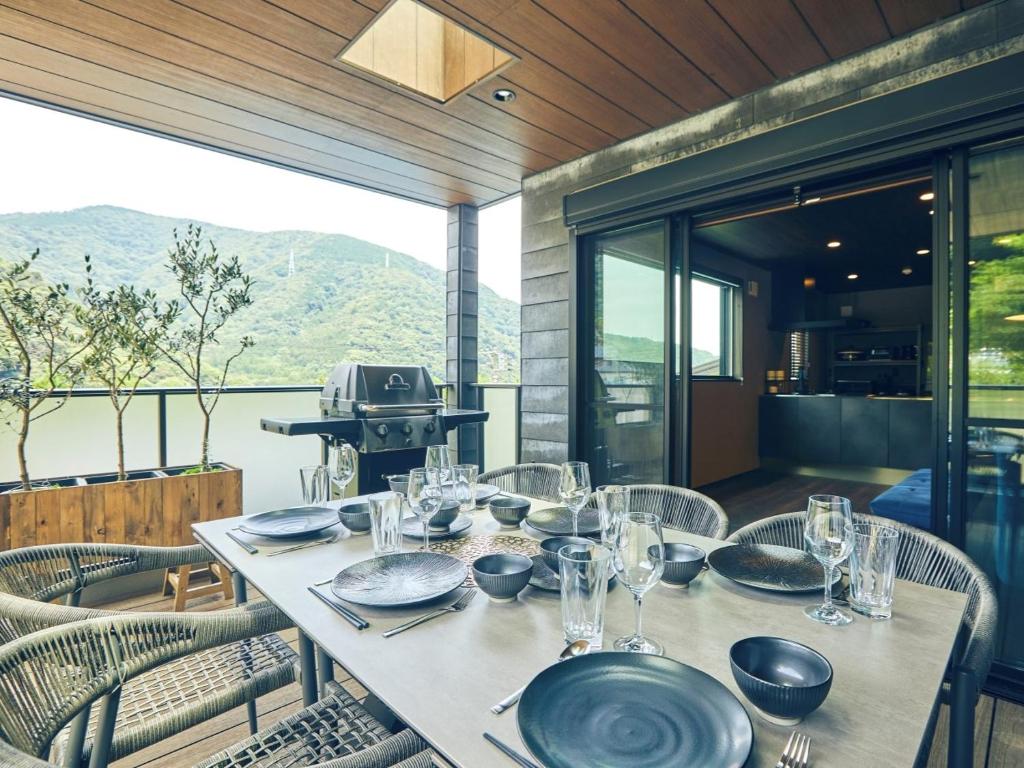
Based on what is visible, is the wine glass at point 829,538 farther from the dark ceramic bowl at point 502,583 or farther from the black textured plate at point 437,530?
the black textured plate at point 437,530

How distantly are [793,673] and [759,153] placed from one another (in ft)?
7.99

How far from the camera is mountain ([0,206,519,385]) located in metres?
4.57

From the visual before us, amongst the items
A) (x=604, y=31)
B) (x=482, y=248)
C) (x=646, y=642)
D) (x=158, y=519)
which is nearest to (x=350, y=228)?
(x=482, y=248)

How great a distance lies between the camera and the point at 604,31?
2133 mm

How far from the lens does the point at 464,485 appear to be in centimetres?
161

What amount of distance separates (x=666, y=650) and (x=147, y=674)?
4.38 feet

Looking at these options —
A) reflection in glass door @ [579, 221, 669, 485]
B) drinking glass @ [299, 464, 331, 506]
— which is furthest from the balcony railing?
drinking glass @ [299, 464, 331, 506]

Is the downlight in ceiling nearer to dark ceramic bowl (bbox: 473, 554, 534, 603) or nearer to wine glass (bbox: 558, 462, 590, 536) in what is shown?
wine glass (bbox: 558, 462, 590, 536)

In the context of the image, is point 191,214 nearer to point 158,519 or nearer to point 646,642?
point 158,519

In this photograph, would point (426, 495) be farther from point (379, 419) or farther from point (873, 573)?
point (379, 419)

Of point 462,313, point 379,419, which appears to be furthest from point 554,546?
point 462,313

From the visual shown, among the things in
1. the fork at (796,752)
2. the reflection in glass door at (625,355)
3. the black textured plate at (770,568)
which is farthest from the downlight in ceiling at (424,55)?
the fork at (796,752)

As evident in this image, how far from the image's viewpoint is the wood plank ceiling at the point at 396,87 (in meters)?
2.03

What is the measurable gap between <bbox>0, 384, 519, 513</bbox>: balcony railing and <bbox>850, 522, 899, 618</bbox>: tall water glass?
10.2 feet
